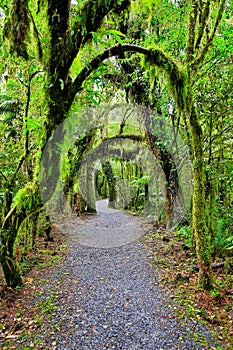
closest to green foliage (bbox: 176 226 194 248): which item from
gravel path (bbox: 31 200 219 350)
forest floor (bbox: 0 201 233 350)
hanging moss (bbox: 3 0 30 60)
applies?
forest floor (bbox: 0 201 233 350)

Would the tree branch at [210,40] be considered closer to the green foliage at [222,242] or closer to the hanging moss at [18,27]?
the hanging moss at [18,27]

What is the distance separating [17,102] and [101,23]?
4.03 m

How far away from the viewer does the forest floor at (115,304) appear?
132 inches

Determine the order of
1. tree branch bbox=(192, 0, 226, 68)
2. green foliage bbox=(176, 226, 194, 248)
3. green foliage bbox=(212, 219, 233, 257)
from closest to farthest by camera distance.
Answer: tree branch bbox=(192, 0, 226, 68) → green foliage bbox=(212, 219, 233, 257) → green foliage bbox=(176, 226, 194, 248)

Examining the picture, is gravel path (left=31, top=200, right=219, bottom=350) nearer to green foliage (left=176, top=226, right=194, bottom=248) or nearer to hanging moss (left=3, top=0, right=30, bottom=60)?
green foliage (left=176, top=226, right=194, bottom=248)

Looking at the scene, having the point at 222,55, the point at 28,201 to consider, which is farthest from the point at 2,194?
the point at 222,55

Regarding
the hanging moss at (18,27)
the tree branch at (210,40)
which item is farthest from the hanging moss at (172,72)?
the hanging moss at (18,27)

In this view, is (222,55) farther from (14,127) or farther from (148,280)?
(14,127)

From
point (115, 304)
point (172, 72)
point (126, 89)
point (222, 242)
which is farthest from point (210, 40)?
point (115, 304)

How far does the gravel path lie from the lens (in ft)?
10.9

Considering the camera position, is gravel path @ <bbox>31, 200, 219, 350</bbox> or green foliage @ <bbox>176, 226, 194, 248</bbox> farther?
green foliage @ <bbox>176, 226, 194, 248</bbox>

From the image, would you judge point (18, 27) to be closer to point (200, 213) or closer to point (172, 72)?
point (172, 72)

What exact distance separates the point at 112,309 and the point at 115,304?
170 millimetres

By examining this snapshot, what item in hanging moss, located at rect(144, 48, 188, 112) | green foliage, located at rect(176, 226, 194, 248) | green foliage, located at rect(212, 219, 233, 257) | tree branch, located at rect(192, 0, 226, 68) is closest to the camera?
hanging moss, located at rect(144, 48, 188, 112)
